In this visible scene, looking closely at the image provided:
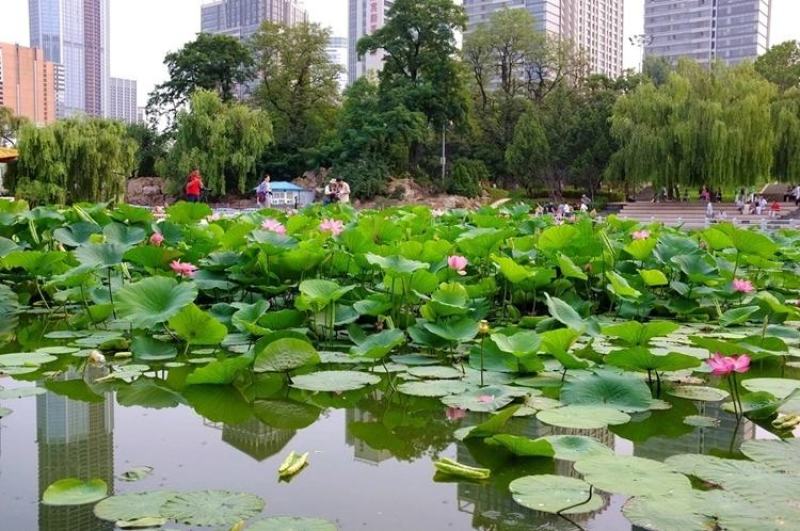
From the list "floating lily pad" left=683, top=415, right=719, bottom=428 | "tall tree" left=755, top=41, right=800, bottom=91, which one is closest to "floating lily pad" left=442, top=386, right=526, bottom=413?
"floating lily pad" left=683, top=415, right=719, bottom=428

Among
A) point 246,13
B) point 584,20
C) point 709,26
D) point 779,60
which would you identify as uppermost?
point 709,26

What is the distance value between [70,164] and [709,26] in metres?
66.8

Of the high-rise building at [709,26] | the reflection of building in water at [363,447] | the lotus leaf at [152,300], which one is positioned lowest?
the reflection of building in water at [363,447]

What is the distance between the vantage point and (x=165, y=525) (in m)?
1.04

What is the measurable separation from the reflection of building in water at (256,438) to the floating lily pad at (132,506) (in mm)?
274

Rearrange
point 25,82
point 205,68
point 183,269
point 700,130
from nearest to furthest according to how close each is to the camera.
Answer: point 183,269 < point 700,130 < point 205,68 < point 25,82

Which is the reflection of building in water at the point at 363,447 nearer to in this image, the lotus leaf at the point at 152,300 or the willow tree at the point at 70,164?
the lotus leaf at the point at 152,300

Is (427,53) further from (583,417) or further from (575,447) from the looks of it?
(575,447)

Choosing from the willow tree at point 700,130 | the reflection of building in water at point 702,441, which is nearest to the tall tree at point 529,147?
the willow tree at point 700,130

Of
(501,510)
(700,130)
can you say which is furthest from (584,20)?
(501,510)

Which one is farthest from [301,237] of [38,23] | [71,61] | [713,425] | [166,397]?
[38,23]

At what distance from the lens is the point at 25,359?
211cm

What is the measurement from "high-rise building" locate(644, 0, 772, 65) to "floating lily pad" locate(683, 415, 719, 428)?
71304mm

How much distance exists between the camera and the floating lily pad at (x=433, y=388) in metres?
1.80
